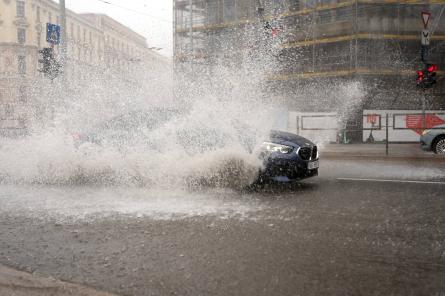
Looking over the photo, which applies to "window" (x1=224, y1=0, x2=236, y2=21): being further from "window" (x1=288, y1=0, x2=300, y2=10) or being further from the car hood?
the car hood

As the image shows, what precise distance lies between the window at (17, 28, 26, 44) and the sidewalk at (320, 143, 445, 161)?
55.0m

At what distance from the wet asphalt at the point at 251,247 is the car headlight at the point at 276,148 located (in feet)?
3.49

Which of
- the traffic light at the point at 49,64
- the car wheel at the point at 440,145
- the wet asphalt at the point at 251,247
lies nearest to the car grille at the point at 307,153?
the wet asphalt at the point at 251,247

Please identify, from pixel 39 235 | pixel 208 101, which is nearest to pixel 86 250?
pixel 39 235

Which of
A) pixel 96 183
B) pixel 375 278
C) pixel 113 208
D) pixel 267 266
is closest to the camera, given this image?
pixel 375 278

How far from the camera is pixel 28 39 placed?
6172 centimetres

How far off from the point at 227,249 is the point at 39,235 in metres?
2.06

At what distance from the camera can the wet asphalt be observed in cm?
325

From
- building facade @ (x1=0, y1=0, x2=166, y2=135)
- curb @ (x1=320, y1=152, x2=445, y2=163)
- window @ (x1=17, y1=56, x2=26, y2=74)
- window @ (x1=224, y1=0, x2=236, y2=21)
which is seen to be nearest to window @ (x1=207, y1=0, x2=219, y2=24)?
window @ (x1=224, y1=0, x2=236, y2=21)

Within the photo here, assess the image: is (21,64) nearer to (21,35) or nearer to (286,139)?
(21,35)

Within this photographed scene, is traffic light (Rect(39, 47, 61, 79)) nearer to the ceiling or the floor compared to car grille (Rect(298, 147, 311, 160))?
nearer to the ceiling

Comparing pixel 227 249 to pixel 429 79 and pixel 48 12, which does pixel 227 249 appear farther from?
pixel 48 12

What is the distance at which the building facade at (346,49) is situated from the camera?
1124 inches

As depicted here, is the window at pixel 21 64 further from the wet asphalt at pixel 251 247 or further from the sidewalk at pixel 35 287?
the sidewalk at pixel 35 287
